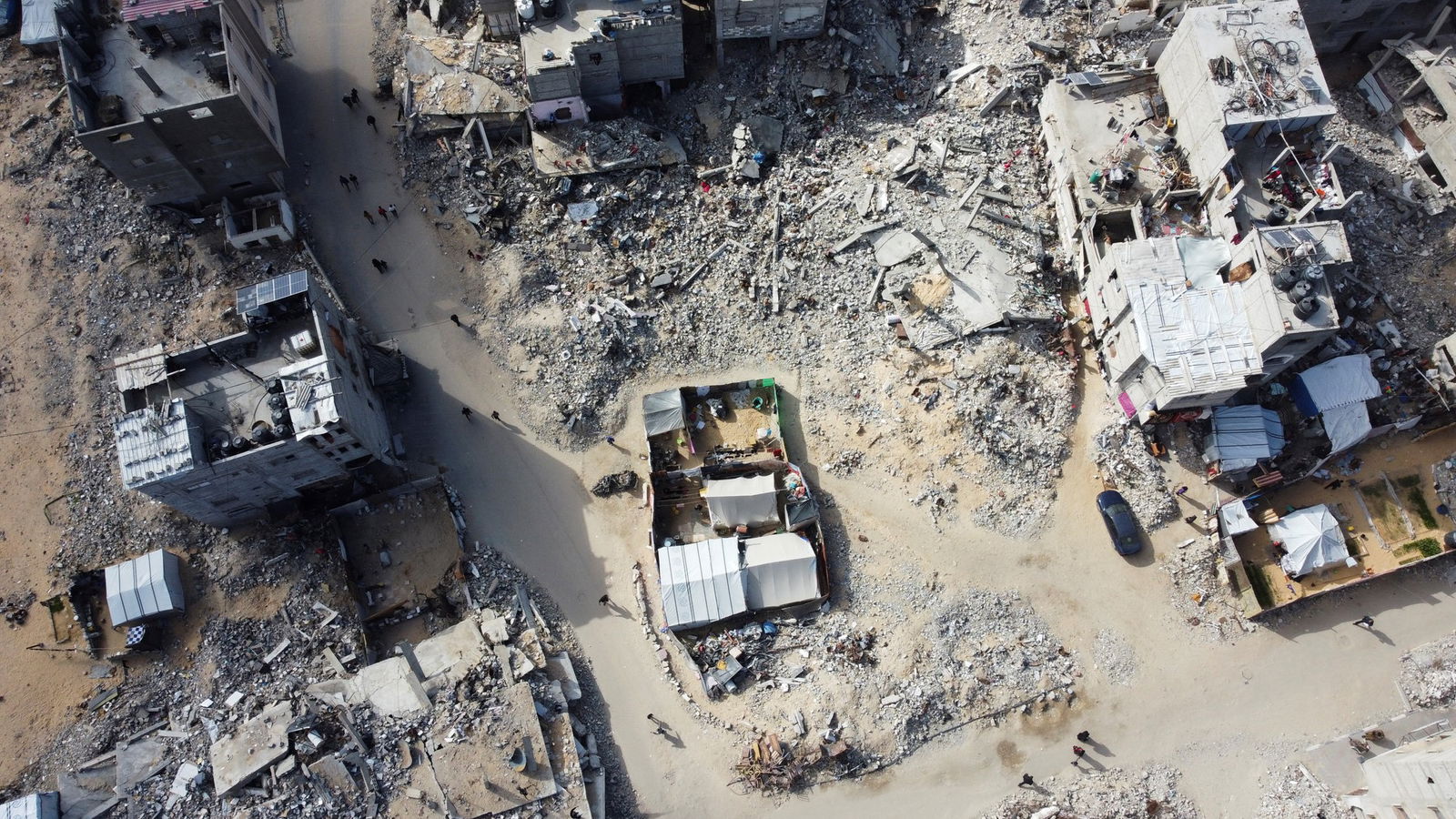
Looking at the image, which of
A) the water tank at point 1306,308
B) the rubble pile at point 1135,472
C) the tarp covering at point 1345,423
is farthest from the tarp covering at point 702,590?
the tarp covering at point 1345,423

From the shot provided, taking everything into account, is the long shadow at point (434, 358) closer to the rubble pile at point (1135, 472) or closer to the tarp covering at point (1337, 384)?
the rubble pile at point (1135, 472)

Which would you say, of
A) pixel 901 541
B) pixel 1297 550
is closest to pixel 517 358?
pixel 901 541

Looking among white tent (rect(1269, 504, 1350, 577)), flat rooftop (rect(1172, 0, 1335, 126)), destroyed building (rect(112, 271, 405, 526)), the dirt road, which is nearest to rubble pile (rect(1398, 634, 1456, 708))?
the dirt road

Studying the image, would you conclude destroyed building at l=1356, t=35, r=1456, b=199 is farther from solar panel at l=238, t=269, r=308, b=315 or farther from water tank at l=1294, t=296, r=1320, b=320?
solar panel at l=238, t=269, r=308, b=315

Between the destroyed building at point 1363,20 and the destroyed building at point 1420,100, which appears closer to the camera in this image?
the destroyed building at point 1420,100

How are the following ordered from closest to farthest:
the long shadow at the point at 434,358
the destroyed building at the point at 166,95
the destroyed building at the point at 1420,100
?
the destroyed building at the point at 166,95 → the long shadow at the point at 434,358 → the destroyed building at the point at 1420,100

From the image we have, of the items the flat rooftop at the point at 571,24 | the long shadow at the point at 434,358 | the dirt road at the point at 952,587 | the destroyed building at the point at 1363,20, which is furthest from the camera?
the destroyed building at the point at 1363,20
